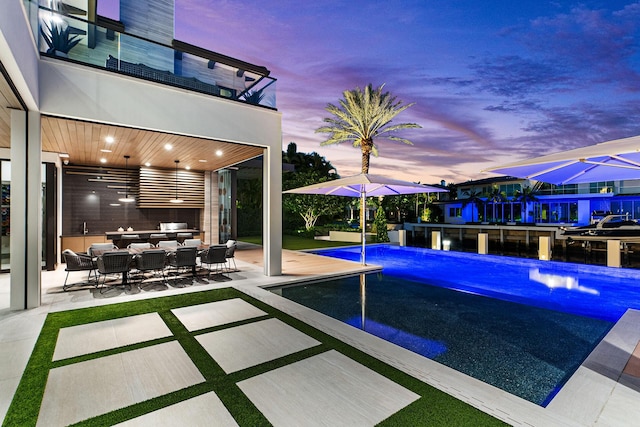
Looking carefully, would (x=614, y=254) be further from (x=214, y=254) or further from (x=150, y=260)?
(x=150, y=260)

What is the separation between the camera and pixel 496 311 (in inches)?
222

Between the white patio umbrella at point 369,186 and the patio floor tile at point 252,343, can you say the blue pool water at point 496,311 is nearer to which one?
the patio floor tile at point 252,343

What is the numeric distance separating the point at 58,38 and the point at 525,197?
37583mm

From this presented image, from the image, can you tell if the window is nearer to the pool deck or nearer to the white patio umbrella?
the white patio umbrella

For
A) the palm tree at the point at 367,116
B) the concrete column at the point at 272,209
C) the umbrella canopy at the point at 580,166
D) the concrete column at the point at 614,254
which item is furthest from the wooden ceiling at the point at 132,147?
the concrete column at the point at 614,254

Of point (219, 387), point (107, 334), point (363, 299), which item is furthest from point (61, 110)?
point (363, 299)

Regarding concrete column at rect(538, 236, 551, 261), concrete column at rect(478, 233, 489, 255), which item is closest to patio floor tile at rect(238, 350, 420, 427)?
concrete column at rect(478, 233, 489, 255)

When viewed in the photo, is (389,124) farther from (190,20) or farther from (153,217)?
(153,217)

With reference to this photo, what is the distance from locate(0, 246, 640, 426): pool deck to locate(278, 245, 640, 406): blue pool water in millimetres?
272

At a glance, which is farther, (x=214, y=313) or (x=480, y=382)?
(x=214, y=313)

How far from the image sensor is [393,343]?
4113 millimetres

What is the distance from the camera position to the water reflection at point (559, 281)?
23.8 feet

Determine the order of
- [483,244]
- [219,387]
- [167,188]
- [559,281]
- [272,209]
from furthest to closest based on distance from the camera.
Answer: [483,244]
[167,188]
[559,281]
[272,209]
[219,387]

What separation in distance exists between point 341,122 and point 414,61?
23.2ft
